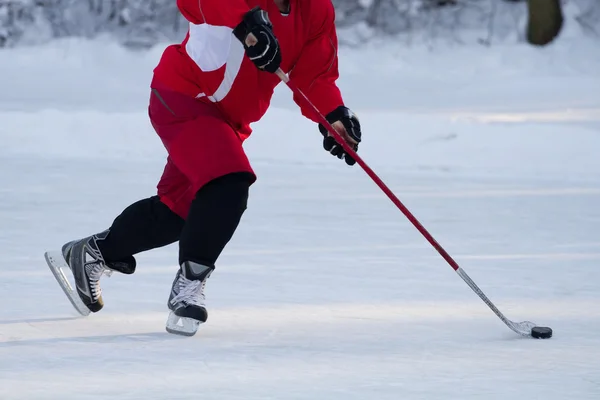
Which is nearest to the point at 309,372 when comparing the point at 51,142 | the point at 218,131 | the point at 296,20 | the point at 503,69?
the point at 218,131

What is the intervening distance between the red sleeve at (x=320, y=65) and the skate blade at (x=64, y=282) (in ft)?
2.73

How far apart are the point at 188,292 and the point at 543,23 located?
13.5 metres

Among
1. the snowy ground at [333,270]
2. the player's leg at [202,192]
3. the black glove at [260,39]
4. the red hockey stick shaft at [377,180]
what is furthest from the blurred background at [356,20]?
the black glove at [260,39]

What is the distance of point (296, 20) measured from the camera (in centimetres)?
362

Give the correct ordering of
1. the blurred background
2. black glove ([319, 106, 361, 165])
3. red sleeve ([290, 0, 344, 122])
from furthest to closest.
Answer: the blurred background, black glove ([319, 106, 361, 165]), red sleeve ([290, 0, 344, 122])

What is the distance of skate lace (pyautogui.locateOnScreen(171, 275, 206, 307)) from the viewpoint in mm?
3562

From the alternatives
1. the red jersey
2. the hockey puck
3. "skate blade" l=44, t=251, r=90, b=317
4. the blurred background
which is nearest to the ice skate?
"skate blade" l=44, t=251, r=90, b=317

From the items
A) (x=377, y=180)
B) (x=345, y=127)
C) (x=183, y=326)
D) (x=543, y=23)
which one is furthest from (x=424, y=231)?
(x=543, y=23)

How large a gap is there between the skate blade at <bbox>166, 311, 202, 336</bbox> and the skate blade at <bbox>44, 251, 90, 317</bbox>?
375 millimetres

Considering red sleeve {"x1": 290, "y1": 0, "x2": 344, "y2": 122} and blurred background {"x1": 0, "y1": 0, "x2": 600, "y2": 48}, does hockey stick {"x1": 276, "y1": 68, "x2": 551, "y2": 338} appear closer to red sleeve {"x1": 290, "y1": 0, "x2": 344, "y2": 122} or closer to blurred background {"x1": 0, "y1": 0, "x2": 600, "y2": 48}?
red sleeve {"x1": 290, "y1": 0, "x2": 344, "y2": 122}

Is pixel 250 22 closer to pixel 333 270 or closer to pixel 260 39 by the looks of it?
pixel 260 39

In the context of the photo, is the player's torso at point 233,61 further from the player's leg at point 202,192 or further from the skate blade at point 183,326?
the skate blade at point 183,326

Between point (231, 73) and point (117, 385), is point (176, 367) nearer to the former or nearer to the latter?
point (117, 385)

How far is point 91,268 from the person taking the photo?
386 centimetres
